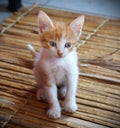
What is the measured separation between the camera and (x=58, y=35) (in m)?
1.27

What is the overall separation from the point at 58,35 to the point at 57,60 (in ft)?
0.43

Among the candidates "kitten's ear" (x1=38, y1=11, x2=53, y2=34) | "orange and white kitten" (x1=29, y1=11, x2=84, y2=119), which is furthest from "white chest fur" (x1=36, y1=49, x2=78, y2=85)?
"kitten's ear" (x1=38, y1=11, x2=53, y2=34)

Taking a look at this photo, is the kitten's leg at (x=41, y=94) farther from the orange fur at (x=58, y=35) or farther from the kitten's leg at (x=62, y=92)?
the orange fur at (x=58, y=35)

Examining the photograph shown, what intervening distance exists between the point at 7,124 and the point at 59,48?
1.43 ft

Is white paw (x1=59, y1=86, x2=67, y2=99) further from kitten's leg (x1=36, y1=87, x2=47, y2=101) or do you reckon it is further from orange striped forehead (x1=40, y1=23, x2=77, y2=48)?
orange striped forehead (x1=40, y1=23, x2=77, y2=48)

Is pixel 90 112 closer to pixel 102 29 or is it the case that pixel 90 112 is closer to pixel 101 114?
pixel 101 114

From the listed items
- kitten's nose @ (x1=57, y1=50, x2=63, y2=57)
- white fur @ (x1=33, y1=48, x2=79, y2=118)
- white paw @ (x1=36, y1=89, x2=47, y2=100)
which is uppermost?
kitten's nose @ (x1=57, y1=50, x2=63, y2=57)

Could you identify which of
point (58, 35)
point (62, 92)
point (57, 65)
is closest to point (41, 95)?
point (62, 92)

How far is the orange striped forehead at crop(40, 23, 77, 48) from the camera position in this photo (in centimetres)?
127

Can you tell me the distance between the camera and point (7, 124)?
1354 mm

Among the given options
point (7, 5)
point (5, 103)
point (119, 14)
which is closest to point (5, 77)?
point (5, 103)

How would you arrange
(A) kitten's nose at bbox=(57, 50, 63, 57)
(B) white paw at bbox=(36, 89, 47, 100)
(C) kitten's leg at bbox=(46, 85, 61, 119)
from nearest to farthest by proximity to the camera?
(A) kitten's nose at bbox=(57, 50, 63, 57), (C) kitten's leg at bbox=(46, 85, 61, 119), (B) white paw at bbox=(36, 89, 47, 100)

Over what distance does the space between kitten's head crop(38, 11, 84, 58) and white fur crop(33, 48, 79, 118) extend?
0.05m

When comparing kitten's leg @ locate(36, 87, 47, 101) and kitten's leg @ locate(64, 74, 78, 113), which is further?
kitten's leg @ locate(36, 87, 47, 101)
